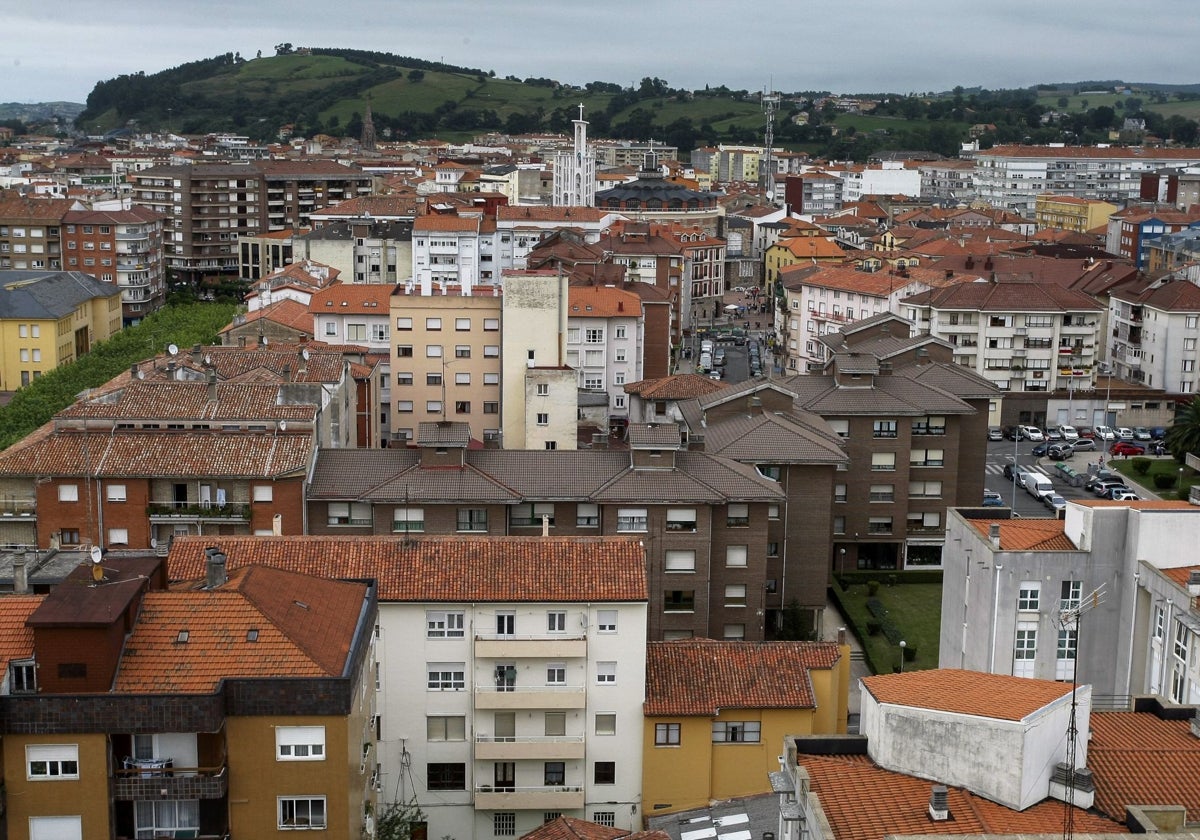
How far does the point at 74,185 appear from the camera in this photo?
6147 inches

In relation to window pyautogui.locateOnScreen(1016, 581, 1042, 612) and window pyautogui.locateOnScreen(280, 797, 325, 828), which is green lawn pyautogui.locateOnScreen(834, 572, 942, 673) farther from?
window pyautogui.locateOnScreen(280, 797, 325, 828)

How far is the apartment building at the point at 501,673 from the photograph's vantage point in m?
32.2

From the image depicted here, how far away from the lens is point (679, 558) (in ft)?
136

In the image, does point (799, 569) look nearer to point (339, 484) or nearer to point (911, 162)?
point (339, 484)

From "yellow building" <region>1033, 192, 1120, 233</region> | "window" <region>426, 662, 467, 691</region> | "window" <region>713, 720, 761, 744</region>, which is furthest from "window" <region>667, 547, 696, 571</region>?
"yellow building" <region>1033, 192, 1120, 233</region>

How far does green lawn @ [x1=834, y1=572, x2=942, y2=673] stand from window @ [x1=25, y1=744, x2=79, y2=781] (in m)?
26.7

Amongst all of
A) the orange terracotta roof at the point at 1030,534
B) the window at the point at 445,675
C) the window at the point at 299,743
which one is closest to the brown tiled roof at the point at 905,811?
the window at the point at 299,743

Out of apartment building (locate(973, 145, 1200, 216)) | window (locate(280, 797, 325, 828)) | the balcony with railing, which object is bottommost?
the balcony with railing

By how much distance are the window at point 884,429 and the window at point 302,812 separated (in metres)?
33.7

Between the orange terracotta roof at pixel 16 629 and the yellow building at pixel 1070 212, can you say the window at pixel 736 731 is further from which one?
the yellow building at pixel 1070 212

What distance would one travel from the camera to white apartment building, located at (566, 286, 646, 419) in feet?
225

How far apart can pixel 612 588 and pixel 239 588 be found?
31.7 feet

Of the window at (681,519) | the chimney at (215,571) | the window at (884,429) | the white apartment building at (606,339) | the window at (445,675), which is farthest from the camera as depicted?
the white apartment building at (606,339)

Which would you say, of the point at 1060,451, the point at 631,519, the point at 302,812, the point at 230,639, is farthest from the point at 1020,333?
the point at 302,812
